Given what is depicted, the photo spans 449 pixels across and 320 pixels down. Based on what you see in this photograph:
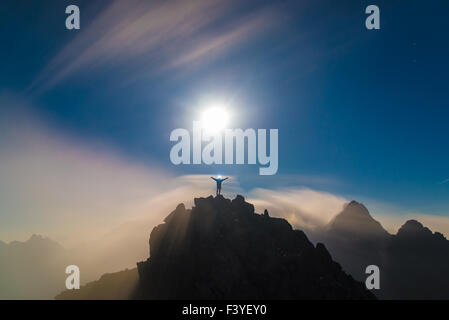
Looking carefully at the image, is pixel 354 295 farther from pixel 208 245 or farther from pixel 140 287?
pixel 140 287

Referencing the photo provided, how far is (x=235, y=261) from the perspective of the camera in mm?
107500

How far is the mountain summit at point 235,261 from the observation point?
342 ft

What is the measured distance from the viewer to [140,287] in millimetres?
127375

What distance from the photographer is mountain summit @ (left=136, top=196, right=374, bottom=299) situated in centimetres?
10412
